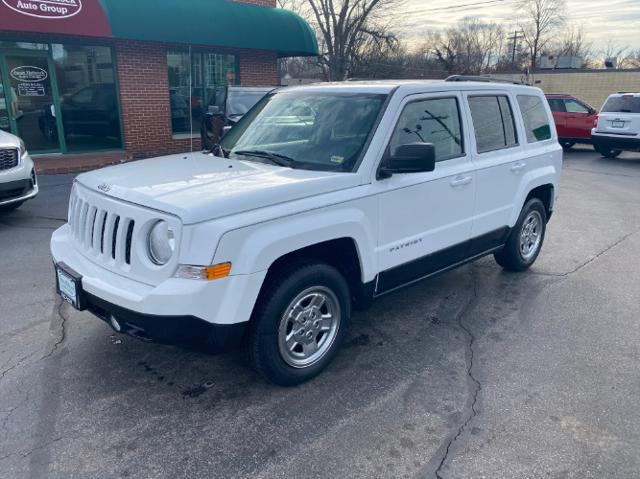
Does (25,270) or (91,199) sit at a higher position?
(91,199)

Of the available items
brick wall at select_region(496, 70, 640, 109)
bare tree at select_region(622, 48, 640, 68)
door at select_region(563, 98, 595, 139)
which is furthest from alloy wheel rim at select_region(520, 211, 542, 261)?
bare tree at select_region(622, 48, 640, 68)

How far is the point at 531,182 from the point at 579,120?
14262 millimetres

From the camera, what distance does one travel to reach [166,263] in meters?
2.92

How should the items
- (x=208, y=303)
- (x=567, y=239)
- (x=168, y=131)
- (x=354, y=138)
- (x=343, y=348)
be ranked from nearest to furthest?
(x=208, y=303) < (x=354, y=138) < (x=343, y=348) < (x=567, y=239) < (x=168, y=131)

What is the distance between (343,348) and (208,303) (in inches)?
57.9

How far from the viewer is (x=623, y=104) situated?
15070mm

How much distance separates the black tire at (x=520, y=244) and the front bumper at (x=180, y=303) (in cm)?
330

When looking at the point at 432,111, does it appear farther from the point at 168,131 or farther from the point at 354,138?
the point at 168,131

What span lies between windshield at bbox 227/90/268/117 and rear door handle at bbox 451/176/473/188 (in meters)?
7.53

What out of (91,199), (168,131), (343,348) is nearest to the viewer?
(91,199)

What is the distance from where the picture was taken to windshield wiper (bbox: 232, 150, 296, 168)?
378cm

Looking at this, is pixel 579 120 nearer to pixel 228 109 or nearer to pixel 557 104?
pixel 557 104

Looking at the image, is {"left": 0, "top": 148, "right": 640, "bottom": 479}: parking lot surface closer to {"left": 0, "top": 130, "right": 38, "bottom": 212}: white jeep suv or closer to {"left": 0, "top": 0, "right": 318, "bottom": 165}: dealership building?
{"left": 0, "top": 130, "right": 38, "bottom": 212}: white jeep suv

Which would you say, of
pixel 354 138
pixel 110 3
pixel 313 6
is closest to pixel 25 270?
pixel 354 138
